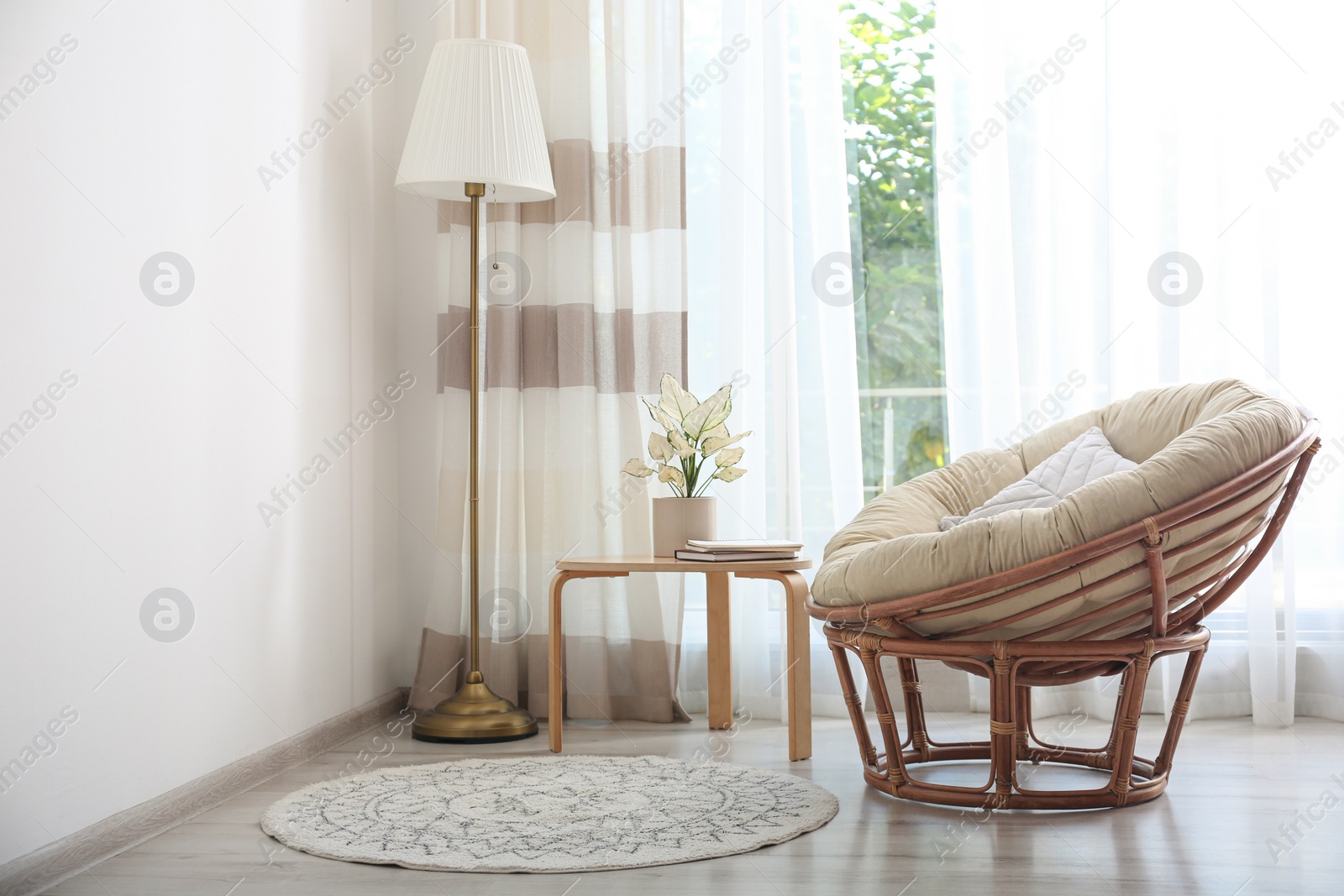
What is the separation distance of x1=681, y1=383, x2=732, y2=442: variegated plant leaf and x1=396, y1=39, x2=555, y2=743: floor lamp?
0.56 meters

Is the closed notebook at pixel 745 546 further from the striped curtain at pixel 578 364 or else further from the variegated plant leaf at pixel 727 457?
the striped curtain at pixel 578 364

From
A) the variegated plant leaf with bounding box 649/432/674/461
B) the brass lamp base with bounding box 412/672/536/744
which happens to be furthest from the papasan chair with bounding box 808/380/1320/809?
the brass lamp base with bounding box 412/672/536/744

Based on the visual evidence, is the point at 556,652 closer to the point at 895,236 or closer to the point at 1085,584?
the point at 1085,584

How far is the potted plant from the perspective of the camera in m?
2.70

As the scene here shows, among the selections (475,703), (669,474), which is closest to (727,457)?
(669,474)

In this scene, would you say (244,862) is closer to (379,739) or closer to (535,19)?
(379,739)

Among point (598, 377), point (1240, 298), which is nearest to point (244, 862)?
point (598, 377)

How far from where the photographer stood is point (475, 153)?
107 inches

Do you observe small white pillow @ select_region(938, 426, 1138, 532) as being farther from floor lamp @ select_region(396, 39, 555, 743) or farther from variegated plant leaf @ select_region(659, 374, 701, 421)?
floor lamp @ select_region(396, 39, 555, 743)

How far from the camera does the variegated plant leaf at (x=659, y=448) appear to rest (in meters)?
2.72

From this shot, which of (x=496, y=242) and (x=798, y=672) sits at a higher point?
(x=496, y=242)

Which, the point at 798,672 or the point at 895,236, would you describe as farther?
the point at 895,236

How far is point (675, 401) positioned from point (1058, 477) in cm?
89

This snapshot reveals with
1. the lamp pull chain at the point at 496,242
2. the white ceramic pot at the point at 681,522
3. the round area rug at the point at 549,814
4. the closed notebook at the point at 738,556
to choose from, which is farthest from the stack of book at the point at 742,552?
the lamp pull chain at the point at 496,242
